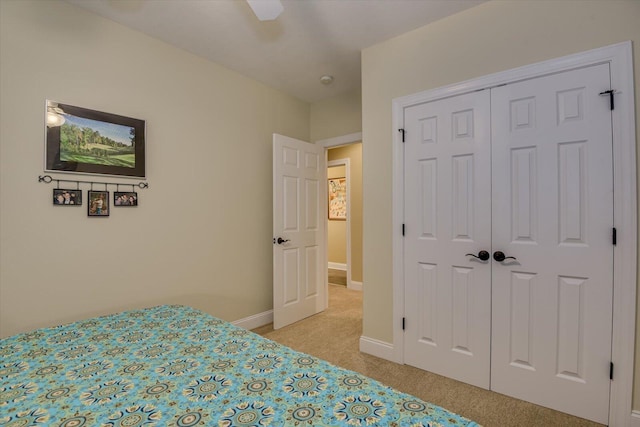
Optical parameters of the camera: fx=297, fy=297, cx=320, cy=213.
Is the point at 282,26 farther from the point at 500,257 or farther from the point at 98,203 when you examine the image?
the point at 500,257

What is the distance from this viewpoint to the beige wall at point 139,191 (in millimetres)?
1854

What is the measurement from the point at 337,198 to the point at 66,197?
187 inches

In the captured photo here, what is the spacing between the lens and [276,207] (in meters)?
3.25

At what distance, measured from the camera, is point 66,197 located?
6.60 feet

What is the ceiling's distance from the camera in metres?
2.09

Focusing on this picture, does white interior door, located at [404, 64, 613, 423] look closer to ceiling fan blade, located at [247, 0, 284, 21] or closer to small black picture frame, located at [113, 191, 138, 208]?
ceiling fan blade, located at [247, 0, 284, 21]

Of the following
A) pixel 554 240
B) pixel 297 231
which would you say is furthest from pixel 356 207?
pixel 554 240

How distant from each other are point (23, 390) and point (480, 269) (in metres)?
2.41

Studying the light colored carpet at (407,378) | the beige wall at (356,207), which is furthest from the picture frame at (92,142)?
the beige wall at (356,207)

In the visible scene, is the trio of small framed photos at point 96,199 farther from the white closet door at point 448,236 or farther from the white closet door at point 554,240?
the white closet door at point 554,240

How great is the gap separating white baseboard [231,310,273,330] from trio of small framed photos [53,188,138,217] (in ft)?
5.09

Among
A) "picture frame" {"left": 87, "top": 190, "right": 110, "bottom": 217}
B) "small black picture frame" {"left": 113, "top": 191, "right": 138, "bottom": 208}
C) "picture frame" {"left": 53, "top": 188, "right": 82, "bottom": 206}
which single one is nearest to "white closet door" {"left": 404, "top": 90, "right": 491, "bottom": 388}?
"small black picture frame" {"left": 113, "top": 191, "right": 138, "bottom": 208}

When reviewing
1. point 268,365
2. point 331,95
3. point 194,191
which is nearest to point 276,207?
point 194,191

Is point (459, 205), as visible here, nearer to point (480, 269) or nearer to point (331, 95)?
point (480, 269)
